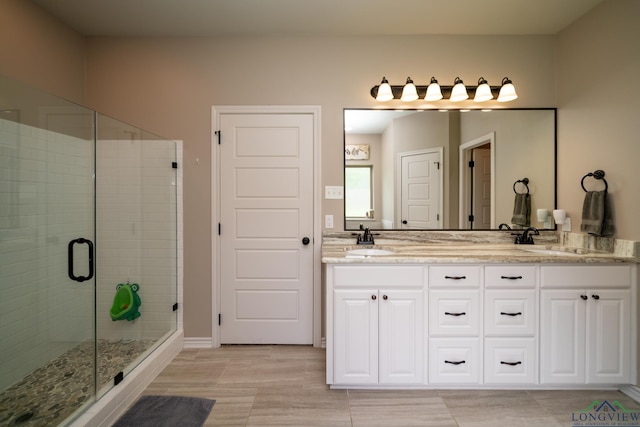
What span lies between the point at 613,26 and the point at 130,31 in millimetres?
3583

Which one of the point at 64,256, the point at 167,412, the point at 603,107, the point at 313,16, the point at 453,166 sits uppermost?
the point at 313,16

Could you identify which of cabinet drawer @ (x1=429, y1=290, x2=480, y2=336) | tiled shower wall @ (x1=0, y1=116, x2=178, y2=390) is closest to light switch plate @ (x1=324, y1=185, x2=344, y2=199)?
cabinet drawer @ (x1=429, y1=290, x2=480, y2=336)

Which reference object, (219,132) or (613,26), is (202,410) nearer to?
(219,132)

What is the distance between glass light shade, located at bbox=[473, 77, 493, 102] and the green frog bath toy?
3191 mm

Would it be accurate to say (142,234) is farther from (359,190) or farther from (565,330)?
(565,330)

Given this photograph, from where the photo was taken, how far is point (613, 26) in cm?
222

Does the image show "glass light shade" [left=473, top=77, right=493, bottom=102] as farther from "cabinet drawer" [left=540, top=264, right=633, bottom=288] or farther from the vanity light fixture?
"cabinet drawer" [left=540, top=264, right=633, bottom=288]

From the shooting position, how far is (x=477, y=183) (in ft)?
8.92

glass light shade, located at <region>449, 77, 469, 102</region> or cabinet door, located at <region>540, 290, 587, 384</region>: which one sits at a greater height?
glass light shade, located at <region>449, 77, 469, 102</region>

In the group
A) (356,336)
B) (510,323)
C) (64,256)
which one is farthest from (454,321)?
(64,256)

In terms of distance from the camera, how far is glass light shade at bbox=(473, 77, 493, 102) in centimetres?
261

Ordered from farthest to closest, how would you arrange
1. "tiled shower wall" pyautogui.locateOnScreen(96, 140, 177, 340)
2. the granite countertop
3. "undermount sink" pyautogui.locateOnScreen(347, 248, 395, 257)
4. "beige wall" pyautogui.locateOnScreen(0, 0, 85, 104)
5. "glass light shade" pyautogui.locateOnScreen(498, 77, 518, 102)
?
"glass light shade" pyautogui.locateOnScreen(498, 77, 518, 102) < "tiled shower wall" pyautogui.locateOnScreen(96, 140, 177, 340) < "undermount sink" pyautogui.locateOnScreen(347, 248, 395, 257) < "beige wall" pyautogui.locateOnScreen(0, 0, 85, 104) < the granite countertop

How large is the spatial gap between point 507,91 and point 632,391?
2219 millimetres

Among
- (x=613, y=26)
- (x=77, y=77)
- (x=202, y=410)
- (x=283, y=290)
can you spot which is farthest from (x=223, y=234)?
(x=613, y=26)
